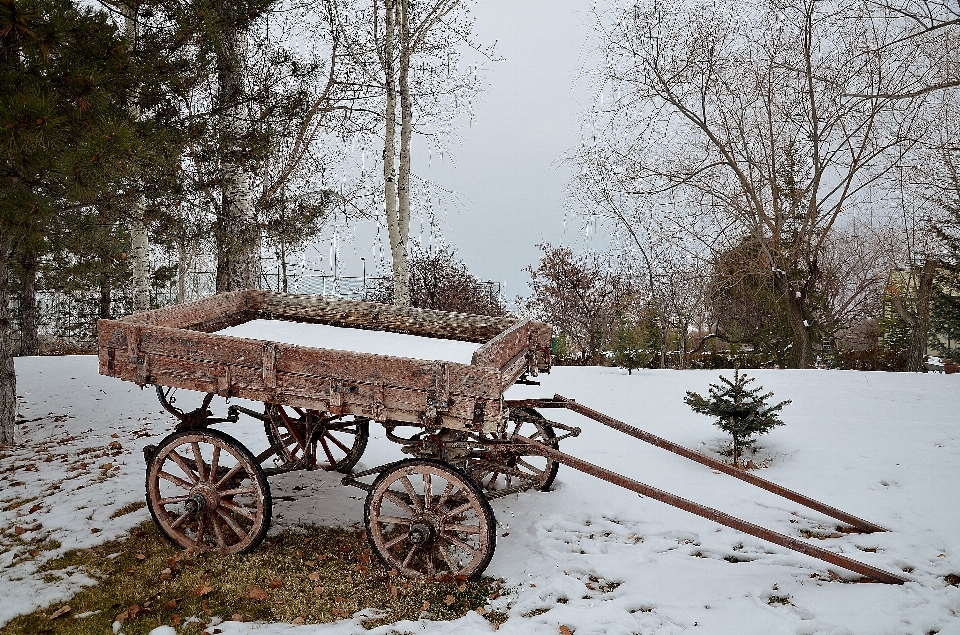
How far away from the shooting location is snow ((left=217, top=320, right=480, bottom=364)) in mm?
4332

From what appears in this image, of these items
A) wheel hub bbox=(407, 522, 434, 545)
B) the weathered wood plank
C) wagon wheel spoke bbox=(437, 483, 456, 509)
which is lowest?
wheel hub bbox=(407, 522, 434, 545)

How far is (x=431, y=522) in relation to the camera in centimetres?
374

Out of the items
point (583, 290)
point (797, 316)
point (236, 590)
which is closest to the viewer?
point (236, 590)

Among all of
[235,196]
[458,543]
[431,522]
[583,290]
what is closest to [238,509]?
[431,522]

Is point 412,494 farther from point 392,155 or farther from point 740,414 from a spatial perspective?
point 392,155

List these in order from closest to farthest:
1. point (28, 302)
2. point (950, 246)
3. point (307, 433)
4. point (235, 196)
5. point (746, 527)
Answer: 1. point (746, 527)
2. point (307, 433)
3. point (235, 196)
4. point (28, 302)
5. point (950, 246)

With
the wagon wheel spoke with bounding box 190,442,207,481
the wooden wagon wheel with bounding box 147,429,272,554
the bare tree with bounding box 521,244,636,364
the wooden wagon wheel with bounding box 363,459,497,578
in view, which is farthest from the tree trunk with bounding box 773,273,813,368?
the wagon wheel spoke with bounding box 190,442,207,481

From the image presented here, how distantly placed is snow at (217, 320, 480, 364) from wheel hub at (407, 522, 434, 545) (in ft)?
3.52

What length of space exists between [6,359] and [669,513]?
649 centimetres

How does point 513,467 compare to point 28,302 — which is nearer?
point 513,467

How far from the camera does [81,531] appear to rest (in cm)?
435

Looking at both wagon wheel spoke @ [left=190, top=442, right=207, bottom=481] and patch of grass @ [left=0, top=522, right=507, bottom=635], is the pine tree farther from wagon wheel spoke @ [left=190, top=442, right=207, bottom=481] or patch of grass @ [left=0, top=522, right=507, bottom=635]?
wagon wheel spoke @ [left=190, top=442, right=207, bottom=481]

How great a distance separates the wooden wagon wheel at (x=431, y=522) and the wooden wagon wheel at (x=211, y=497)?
0.75 meters

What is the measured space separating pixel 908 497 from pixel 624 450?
2.36 meters
